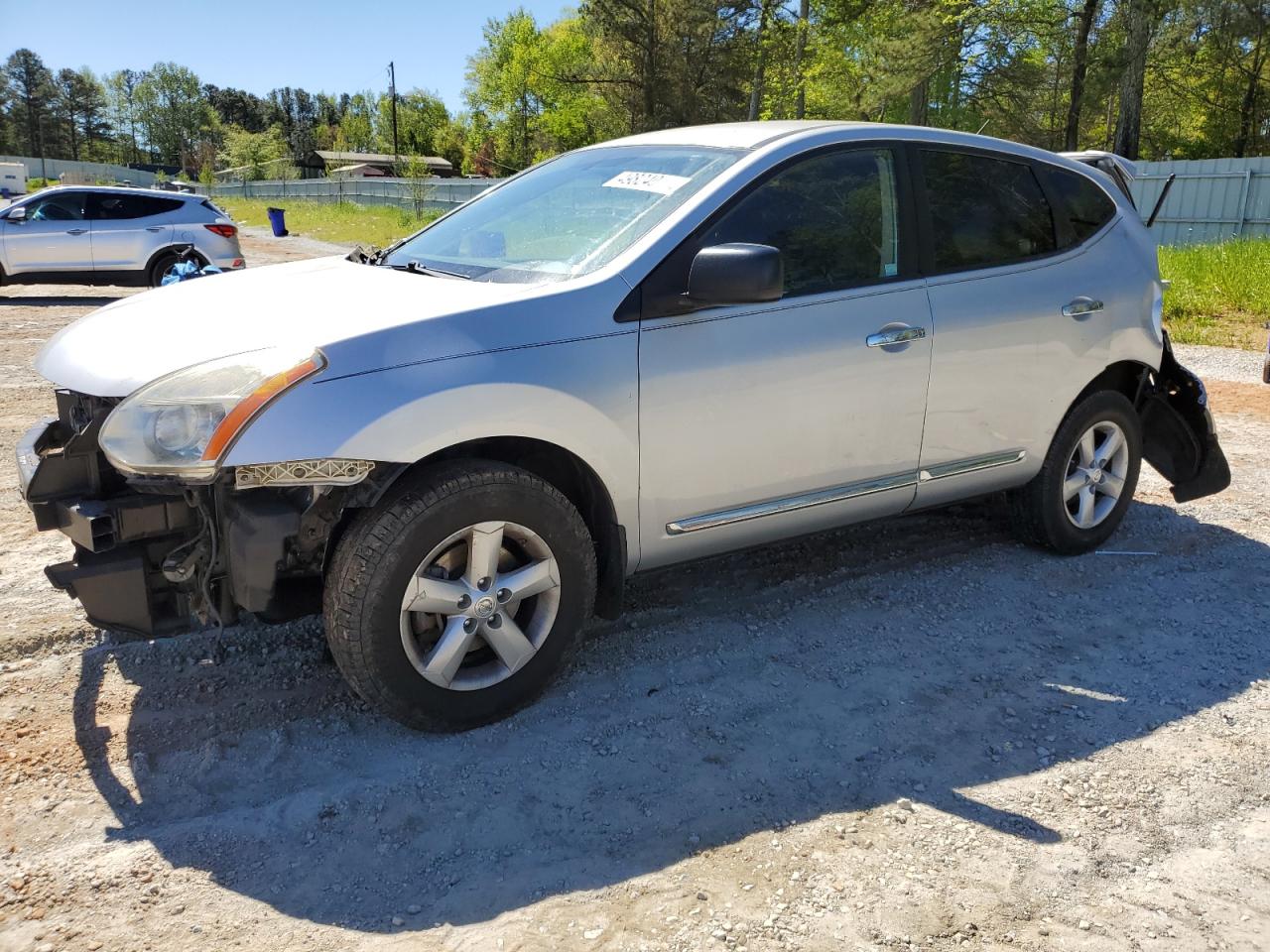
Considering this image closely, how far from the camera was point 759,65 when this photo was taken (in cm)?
3884

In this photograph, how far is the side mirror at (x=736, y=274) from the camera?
3240mm

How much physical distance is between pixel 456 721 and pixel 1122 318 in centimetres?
351

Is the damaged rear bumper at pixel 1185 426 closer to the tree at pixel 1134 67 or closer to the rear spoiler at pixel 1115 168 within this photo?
the rear spoiler at pixel 1115 168

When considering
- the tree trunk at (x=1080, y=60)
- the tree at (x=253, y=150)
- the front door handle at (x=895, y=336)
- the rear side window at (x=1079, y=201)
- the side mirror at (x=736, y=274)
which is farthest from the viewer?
the tree at (x=253, y=150)

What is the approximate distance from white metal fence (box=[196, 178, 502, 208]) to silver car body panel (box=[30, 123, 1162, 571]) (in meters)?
21.5

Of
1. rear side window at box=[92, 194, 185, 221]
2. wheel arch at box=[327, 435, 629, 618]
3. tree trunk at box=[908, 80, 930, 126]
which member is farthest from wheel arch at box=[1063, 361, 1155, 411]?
tree trunk at box=[908, 80, 930, 126]

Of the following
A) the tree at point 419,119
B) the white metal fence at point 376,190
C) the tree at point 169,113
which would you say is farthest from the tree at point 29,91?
the white metal fence at point 376,190

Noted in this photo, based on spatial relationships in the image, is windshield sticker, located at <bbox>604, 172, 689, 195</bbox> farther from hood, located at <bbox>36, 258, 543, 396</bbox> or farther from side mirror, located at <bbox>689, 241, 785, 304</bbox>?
hood, located at <bbox>36, 258, 543, 396</bbox>

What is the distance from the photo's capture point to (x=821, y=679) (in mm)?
3674

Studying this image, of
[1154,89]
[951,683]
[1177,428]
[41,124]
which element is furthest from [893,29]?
[41,124]

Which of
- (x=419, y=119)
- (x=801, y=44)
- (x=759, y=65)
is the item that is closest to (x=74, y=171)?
(x=419, y=119)

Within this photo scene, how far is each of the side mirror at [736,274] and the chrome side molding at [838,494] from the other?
31.1 inches

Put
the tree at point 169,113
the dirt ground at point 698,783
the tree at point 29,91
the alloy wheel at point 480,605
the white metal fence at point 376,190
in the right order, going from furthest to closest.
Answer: the tree at point 169,113, the tree at point 29,91, the white metal fence at point 376,190, the alloy wheel at point 480,605, the dirt ground at point 698,783

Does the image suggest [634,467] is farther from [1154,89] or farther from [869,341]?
[1154,89]
